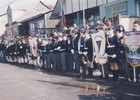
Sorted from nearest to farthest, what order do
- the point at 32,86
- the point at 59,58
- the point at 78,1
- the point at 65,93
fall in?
1. the point at 65,93
2. the point at 32,86
3. the point at 59,58
4. the point at 78,1

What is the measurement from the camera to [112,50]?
1155 cm

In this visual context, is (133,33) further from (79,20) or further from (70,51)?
(79,20)

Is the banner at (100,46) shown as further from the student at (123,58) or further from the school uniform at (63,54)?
the school uniform at (63,54)

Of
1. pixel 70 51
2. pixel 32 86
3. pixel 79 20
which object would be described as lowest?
pixel 32 86

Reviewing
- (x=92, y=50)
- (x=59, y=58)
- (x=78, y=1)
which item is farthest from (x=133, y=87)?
(x=78, y=1)

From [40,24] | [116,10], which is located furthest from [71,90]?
[40,24]

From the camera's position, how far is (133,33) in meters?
10.5

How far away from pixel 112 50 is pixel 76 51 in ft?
9.53

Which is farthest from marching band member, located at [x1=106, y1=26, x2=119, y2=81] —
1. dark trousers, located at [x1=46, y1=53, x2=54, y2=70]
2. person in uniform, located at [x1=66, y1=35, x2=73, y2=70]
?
dark trousers, located at [x1=46, y1=53, x2=54, y2=70]

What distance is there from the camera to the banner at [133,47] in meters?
10.4

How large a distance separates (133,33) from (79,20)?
58.7 feet

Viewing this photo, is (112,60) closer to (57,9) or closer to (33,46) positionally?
(33,46)

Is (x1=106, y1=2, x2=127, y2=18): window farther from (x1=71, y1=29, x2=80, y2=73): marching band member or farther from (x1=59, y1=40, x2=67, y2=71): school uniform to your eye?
(x1=71, y1=29, x2=80, y2=73): marching band member

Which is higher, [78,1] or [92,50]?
[78,1]
